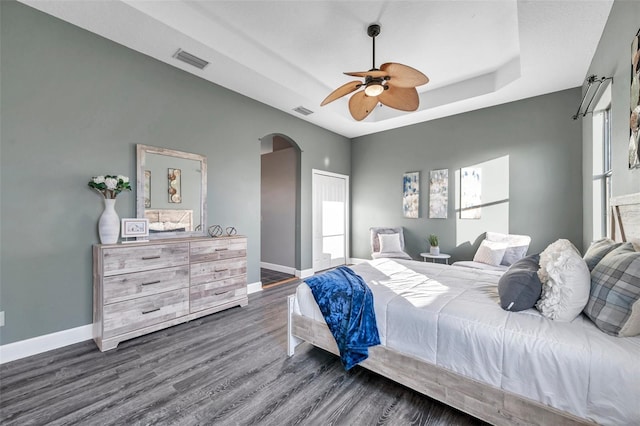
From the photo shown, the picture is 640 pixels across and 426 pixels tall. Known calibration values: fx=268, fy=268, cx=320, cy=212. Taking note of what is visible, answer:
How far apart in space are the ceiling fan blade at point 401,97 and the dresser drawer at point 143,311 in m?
3.00

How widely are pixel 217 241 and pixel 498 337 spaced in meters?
2.86

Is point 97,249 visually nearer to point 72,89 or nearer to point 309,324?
point 72,89

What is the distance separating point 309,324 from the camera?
7.31 ft

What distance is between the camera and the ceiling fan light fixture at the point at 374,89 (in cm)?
255

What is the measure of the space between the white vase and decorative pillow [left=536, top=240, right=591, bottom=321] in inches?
138

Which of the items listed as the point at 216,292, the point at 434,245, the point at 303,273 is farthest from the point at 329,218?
the point at 216,292

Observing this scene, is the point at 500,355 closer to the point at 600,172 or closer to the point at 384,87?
the point at 384,87

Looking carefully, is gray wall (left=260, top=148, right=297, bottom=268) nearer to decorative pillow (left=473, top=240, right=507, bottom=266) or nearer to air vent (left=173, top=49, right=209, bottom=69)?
air vent (left=173, top=49, right=209, bottom=69)

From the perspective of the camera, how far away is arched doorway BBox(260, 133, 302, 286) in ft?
17.1

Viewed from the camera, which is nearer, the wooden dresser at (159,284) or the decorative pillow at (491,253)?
the wooden dresser at (159,284)

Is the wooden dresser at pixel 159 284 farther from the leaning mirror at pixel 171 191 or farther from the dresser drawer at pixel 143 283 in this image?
the leaning mirror at pixel 171 191

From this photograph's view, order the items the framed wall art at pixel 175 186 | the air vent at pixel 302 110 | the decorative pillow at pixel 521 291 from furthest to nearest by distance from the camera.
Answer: the air vent at pixel 302 110 → the framed wall art at pixel 175 186 → the decorative pillow at pixel 521 291

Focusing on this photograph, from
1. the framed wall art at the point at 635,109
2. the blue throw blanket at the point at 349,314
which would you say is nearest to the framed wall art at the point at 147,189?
the blue throw blanket at the point at 349,314

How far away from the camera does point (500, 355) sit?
4.62 ft
